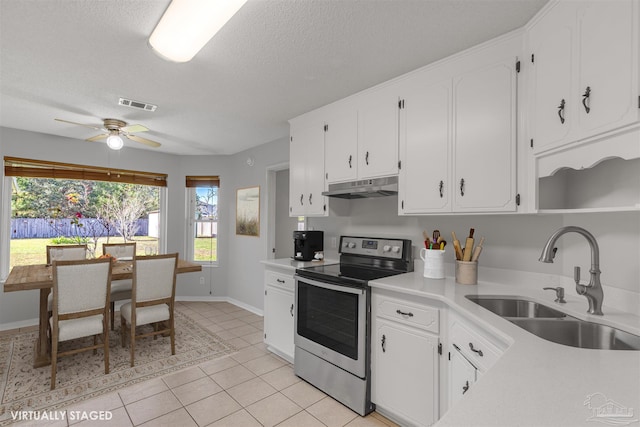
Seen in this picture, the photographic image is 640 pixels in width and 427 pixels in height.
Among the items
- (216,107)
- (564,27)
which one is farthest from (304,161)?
(564,27)

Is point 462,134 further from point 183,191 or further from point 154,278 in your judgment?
point 183,191

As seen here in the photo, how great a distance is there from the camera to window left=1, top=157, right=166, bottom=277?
156 inches

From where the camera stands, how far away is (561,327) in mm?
1413

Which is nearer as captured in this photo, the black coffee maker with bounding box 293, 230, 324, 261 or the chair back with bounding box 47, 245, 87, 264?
the black coffee maker with bounding box 293, 230, 324, 261

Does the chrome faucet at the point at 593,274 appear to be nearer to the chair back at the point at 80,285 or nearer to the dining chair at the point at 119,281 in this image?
the chair back at the point at 80,285

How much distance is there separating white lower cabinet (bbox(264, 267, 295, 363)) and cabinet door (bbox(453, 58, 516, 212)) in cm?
168

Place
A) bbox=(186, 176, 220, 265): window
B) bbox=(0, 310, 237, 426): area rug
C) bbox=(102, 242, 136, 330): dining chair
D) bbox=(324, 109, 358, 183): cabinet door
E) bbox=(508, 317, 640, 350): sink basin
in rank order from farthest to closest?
1. bbox=(186, 176, 220, 265): window
2. bbox=(102, 242, 136, 330): dining chair
3. bbox=(324, 109, 358, 183): cabinet door
4. bbox=(0, 310, 237, 426): area rug
5. bbox=(508, 317, 640, 350): sink basin

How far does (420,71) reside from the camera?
2.21 meters

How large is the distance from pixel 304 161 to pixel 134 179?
10.5 feet

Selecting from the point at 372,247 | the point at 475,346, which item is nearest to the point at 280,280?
the point at 372,247

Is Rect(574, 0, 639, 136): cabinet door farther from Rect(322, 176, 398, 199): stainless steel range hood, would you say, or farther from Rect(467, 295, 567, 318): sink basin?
Rect(322, 176, 398, 199): stainless steel range hood

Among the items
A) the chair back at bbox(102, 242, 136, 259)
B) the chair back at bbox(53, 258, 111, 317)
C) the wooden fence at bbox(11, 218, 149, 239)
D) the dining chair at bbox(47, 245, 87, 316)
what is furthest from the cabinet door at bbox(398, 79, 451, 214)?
the wooden fence at bbox(11, 218, 149, 239)

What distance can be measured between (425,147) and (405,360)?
1.45m

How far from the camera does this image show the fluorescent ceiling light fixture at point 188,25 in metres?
1.46
